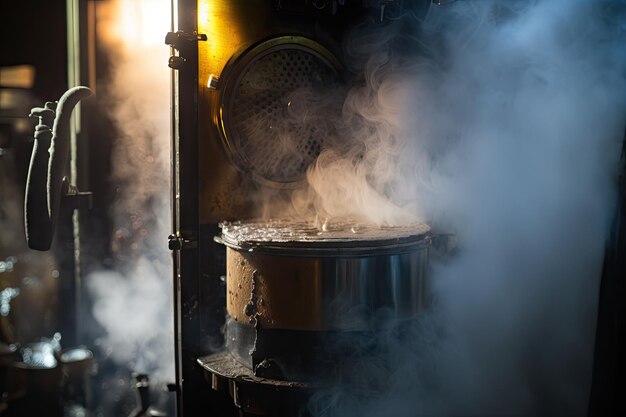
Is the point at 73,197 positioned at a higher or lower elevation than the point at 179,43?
lower

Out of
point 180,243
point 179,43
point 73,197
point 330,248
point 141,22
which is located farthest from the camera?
point 141,22

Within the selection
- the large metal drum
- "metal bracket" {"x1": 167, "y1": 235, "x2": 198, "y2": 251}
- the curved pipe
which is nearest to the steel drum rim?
the large metal drum

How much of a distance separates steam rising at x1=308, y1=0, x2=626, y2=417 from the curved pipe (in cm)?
172

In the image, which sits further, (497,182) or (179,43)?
(497,182)

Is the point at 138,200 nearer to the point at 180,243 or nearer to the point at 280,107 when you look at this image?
the point at 180,243

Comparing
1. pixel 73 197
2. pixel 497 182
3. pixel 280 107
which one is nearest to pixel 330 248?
pixel 280 107

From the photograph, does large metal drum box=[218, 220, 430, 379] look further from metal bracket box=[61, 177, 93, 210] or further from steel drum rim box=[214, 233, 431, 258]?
metal bracket box=[61, 177, 93, 210]

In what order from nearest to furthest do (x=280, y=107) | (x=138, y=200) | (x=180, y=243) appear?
(x=180, y=243) < (x=280, y=107) < (x=138, y=200)

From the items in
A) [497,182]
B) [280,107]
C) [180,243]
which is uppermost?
[280,107]

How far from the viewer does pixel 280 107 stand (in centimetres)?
406

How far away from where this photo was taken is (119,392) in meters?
6.08

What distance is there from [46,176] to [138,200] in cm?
210

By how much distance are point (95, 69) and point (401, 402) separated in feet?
15.7

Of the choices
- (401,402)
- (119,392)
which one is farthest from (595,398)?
(119,392)
